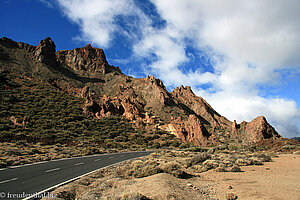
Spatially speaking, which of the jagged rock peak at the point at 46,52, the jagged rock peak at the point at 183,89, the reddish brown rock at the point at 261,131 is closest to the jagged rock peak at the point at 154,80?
the jagged rock peak at the point at 183,89

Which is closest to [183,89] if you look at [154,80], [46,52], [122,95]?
[154,80]

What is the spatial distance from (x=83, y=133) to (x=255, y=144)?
116 ft

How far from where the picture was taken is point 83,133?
39.6 m

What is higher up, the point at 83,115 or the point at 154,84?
the point at 154,84

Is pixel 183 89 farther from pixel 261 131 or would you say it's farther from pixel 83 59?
pixel 261 131

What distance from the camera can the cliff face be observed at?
35125 mm

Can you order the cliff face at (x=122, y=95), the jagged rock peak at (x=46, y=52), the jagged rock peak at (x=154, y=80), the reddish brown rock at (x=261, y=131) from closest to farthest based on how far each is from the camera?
the reddish brown rock at (x=261, y=131) < the cliff face at (x=122, y=95) < the jagged rock peak at (x=46, y=52) < the jagged rock peak at (x=154, y=80)

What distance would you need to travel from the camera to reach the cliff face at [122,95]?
3512cm

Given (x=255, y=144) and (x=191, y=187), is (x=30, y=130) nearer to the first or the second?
(x=191, y=187)

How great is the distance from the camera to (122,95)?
257 feet

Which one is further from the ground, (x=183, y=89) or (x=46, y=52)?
(x=46, y=52)

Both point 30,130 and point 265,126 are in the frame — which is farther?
point 30,130

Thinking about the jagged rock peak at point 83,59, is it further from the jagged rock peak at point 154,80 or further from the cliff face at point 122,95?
the jagged rock peak at point 154,80

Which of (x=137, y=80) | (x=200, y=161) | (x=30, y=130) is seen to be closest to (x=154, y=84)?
(x=137, y=80)
